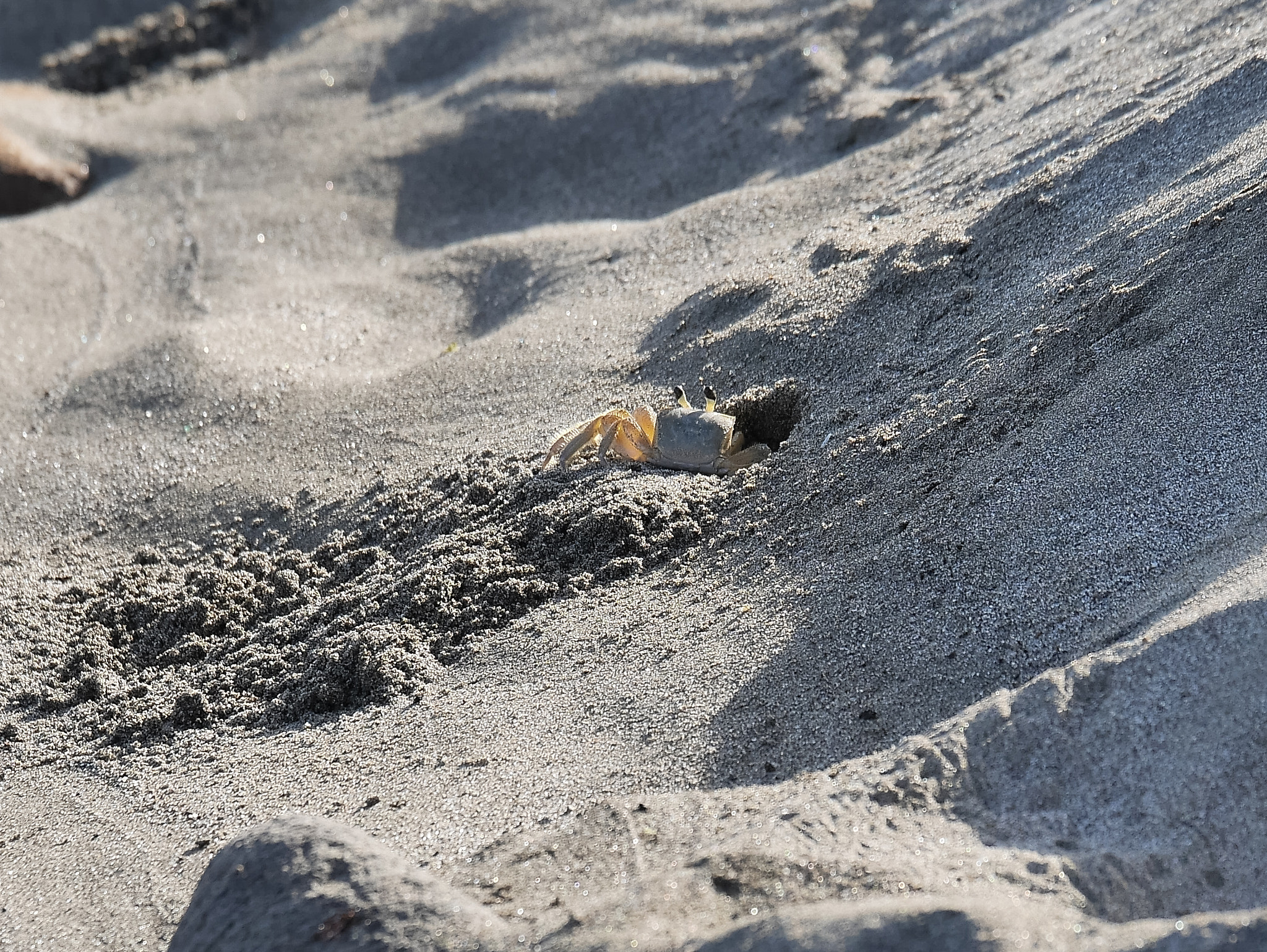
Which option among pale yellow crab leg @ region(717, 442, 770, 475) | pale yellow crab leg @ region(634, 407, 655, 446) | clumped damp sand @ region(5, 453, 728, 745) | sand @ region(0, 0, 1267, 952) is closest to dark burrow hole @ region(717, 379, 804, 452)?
sand @ region(0, 0, 1267, 952)

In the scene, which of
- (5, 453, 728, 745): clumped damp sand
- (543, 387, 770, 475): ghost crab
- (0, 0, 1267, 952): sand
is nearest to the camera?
(0, 0, 1267, 952): sand

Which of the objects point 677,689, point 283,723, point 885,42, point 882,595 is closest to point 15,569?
point 283,723

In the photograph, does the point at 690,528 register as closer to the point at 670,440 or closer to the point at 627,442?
the point at 670,440

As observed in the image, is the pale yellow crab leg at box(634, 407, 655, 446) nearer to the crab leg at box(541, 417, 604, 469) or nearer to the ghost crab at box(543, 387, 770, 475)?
the ghost crab at box(543, 387, 770, 475)

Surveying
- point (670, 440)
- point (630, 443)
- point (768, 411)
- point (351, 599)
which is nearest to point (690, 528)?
point (670, 440)

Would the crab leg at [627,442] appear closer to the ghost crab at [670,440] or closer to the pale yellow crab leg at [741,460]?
the ghost crab at [670,440]

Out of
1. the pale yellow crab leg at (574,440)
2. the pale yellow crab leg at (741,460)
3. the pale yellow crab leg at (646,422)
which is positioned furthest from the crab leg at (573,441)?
the pale yellow crab leg at (741,460)

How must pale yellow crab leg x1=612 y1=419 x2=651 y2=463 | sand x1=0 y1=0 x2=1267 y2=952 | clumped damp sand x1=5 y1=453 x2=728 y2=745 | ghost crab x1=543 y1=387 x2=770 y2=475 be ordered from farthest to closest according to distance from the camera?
pale yellow crab leg x1=612 y1=419 x2=651 y2=463 → ghost crab x1=543 y1=387 x2=770 y2=475 → clumped damp sand x1=5 y1=453 x2=728 y2=745 → sand x1=0 y1=0 x2=1267 y2=952
